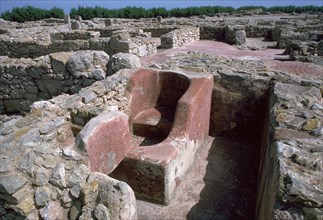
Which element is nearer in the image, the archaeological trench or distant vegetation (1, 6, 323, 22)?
the archaeological trench

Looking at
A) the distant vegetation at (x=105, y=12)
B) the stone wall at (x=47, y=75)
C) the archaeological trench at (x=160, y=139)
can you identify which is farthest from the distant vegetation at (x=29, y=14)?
the archaeological trench at (x=160, y=139)

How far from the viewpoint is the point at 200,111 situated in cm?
512

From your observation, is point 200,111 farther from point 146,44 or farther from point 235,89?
point 146,44

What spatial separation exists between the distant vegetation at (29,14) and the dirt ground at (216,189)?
32.3 metres

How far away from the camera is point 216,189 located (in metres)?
4.45

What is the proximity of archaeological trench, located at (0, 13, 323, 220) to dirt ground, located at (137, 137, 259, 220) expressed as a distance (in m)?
0.02

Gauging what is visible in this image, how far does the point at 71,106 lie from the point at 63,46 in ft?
22.5

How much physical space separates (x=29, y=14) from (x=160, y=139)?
106 ft

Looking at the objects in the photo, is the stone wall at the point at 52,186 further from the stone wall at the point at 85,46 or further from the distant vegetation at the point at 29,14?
the distant vegetation at the point at 29,14

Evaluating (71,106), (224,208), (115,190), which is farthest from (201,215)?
(71,106)

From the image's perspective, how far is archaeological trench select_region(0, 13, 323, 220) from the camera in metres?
2.62

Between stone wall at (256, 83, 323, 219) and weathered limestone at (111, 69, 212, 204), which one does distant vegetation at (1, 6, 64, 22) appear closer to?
weathered limestone at (111, 69, 212, 204)

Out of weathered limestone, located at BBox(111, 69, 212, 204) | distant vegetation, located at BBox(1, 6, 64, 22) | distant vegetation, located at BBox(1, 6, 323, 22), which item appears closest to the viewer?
weathered limestone, located at BBox(111, 69, 212, 204)

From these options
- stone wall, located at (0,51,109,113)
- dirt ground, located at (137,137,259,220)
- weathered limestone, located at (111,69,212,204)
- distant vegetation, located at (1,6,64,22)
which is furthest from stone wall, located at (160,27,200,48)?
distant vegetation, located at (1,6,64,22)
